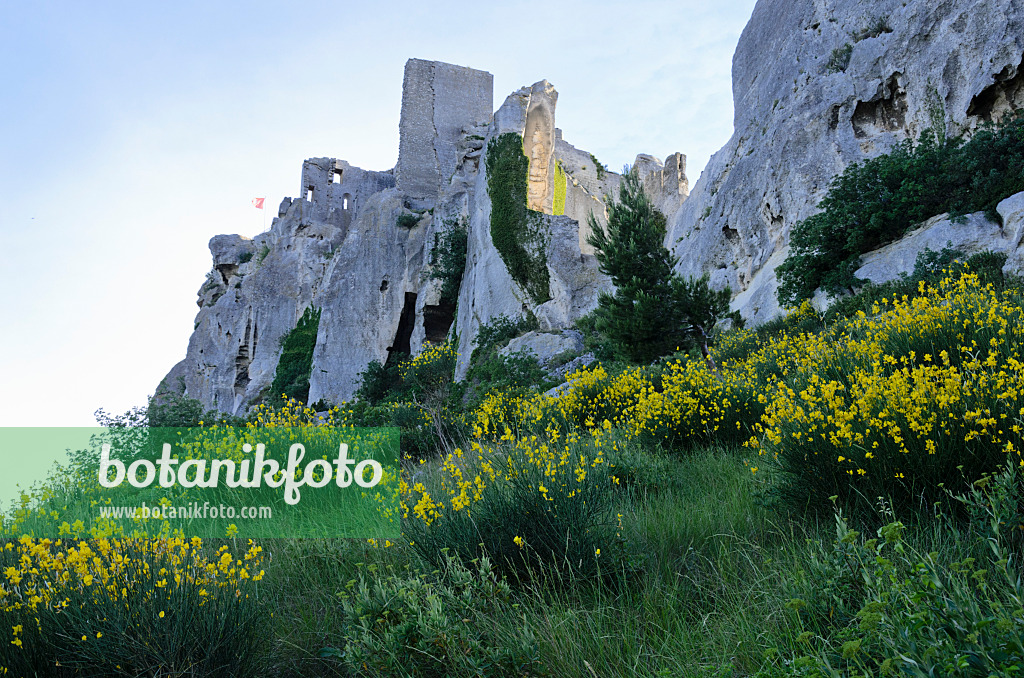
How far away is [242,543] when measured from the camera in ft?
14.9

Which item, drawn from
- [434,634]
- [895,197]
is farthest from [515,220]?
Answer: [434,634]

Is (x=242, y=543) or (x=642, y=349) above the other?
(x=642, y=349)

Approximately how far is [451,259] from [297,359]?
11.5m

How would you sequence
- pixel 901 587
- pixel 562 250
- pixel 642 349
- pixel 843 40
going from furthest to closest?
pixel 562 250
pixel 843 40
pixel 642 349
pixel 901 587

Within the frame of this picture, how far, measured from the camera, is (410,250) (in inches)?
1083

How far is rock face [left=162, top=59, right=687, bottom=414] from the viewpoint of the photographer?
71.5 ft

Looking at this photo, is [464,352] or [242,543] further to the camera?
[464,352]

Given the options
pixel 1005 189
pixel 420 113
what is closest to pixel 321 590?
pixel 1005 189

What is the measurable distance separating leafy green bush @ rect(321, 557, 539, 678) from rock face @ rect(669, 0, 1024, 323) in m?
10.7

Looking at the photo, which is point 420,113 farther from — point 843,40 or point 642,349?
point 642,349

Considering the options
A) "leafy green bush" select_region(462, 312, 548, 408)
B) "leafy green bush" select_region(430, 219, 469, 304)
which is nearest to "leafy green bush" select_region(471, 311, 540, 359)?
"leafy green bush" select_region(462, 312, 548, 408)

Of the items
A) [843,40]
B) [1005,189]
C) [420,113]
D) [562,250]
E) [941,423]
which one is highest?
[420,113]

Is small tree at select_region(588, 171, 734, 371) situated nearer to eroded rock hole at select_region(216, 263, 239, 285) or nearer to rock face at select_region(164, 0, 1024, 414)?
rock face at select_region(164, 0, 1024, 414)

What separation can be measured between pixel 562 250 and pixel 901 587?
1878 centimetres
